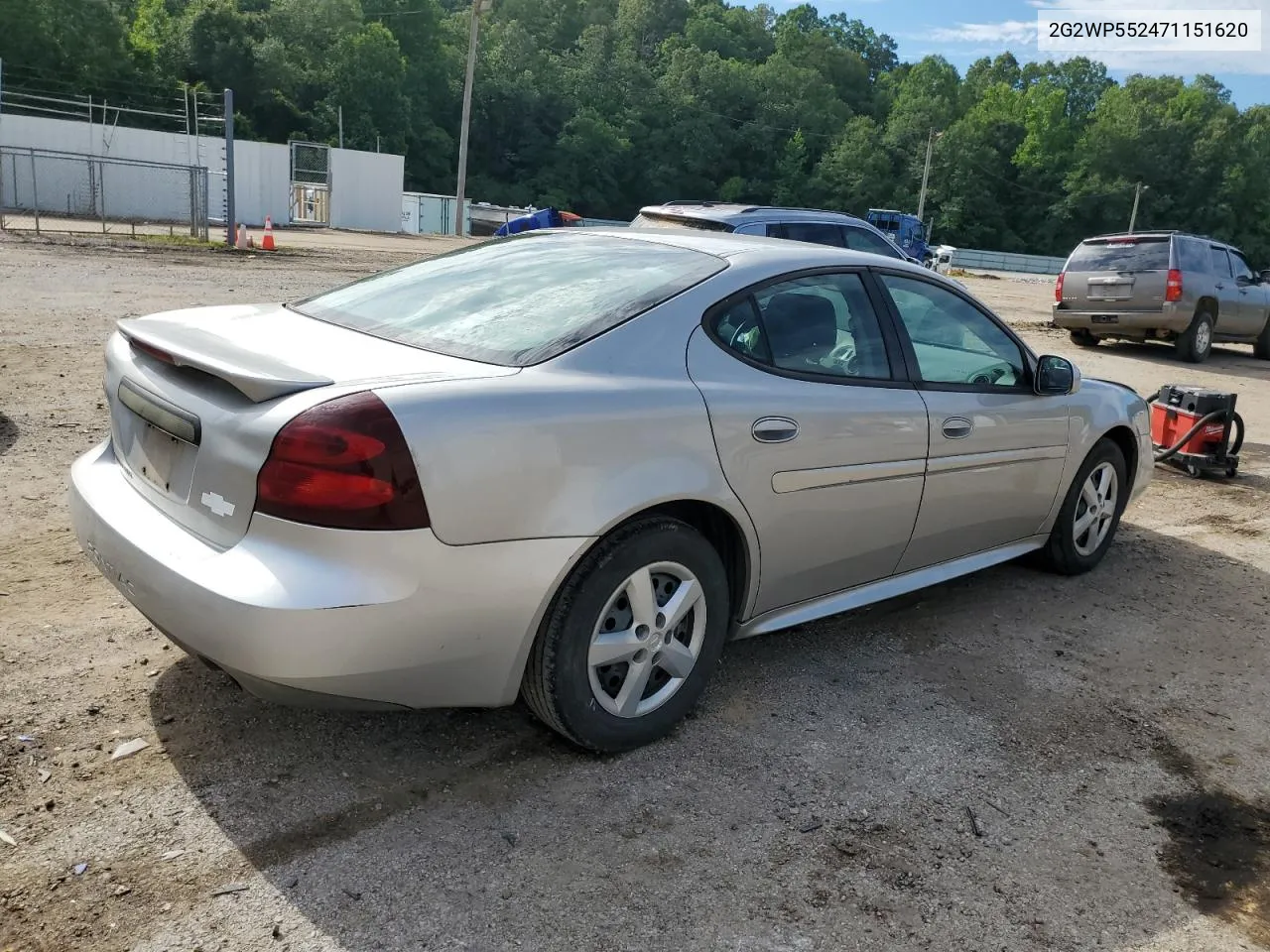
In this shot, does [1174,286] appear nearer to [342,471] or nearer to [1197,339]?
[1197,339]

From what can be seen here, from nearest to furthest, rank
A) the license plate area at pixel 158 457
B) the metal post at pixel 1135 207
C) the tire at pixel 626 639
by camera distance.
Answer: the license plate area at pixel 158 457
the tire at pixel 626 639
the metal post at pixel 1135 207

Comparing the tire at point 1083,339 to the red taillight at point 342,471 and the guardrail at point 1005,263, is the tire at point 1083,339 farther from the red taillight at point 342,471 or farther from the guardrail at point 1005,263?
the guardrail at point 1005,263

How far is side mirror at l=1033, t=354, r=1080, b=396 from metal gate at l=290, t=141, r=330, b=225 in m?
38.0

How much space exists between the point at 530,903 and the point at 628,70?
98.0 m

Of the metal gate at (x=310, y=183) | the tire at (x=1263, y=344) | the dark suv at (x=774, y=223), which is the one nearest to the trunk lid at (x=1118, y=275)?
the tire at (x=1263, y=344)

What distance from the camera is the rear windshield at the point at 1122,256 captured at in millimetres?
14445

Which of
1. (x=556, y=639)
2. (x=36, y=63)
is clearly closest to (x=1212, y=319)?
(x=556, y=639)

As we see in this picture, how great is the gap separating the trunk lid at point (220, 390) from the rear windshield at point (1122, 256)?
13.8m

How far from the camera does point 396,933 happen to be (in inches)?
93.4

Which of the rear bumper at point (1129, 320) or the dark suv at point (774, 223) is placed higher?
the dark suv at point (774, 223)

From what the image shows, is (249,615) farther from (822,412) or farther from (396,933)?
(822,412)

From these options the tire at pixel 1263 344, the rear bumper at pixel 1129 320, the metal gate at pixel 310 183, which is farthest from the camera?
the metal gate at pixel 310 183

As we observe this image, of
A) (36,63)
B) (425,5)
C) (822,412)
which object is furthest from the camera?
(425,5)

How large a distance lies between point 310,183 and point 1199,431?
1439 inches
